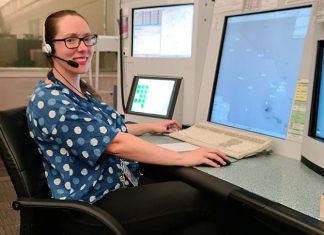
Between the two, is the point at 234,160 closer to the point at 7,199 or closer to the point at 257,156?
the point at 257,156

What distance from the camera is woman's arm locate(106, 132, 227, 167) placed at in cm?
126

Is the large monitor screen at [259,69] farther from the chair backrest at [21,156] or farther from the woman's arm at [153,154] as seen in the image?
the chair backrest at [21,156]

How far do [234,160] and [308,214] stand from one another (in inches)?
18.4

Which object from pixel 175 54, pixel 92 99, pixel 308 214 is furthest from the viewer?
pixel 175 54

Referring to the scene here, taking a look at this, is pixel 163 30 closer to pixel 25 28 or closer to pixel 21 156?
pixel 21 156

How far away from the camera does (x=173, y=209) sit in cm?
129

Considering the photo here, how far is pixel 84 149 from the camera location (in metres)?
1.21

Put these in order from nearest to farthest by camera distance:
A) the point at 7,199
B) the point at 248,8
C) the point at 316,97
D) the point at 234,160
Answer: the point at 316,97 → the point at 234,160 → the point at 248,8 → the point at 7,199

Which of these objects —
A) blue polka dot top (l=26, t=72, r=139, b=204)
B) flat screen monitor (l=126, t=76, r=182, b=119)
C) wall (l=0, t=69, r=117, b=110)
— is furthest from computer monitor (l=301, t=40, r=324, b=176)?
wall (l=0, t=69, r=117, b=110)

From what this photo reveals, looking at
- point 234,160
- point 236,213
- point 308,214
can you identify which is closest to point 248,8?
point 234,160

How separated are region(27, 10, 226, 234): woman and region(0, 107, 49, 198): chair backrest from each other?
0.10 feet

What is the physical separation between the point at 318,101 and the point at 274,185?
33 cm

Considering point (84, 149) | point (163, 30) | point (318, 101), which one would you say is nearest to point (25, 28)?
point (163, 30)

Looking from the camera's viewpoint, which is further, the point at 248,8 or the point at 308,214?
the point at 248,8
